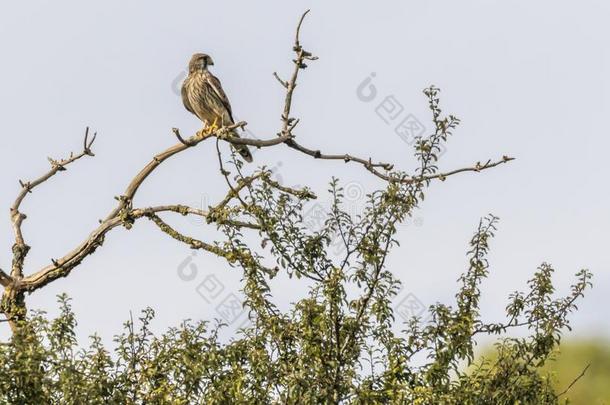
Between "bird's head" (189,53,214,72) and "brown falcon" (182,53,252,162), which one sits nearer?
"brown falcon" (182,53,252,162)

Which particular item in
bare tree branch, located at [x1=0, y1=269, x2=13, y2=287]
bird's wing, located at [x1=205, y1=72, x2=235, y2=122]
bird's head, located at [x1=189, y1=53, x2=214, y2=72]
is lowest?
bare tree branch, located at [x1=0, y1=269, x2=13, y2=287]

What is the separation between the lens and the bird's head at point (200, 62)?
14094 mm

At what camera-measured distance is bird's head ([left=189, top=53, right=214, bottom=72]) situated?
14094mm

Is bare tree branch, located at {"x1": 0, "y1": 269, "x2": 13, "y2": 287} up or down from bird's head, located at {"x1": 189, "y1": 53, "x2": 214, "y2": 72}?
down

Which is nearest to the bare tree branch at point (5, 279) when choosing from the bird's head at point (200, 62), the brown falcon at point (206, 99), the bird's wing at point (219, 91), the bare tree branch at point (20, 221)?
the bare tree branch at point (20, 221)

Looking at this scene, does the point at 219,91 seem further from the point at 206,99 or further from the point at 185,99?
the point at 185,99

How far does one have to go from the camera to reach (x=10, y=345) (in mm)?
7867

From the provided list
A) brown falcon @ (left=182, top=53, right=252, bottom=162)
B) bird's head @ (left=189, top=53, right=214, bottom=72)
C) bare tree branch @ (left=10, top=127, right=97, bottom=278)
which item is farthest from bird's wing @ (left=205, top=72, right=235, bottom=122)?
bare tree branch @ (left=10, top=127, right=97, bottom=278)

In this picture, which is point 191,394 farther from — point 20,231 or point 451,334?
point 20,231

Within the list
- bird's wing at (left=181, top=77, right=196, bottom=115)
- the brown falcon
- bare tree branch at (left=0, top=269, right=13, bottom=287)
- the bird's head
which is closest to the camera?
bare tree branch at (left=0, top=269, right=13, bottom=287)

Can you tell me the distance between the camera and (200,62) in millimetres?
14125

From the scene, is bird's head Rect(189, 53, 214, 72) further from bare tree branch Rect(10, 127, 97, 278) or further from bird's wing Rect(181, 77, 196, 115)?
bare tree branch Rect(10, 127, 97, 278)

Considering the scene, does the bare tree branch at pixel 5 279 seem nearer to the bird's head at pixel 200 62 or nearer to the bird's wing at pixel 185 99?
the bird's wing at pixel 185 99

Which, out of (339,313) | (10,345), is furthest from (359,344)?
(10,345)
